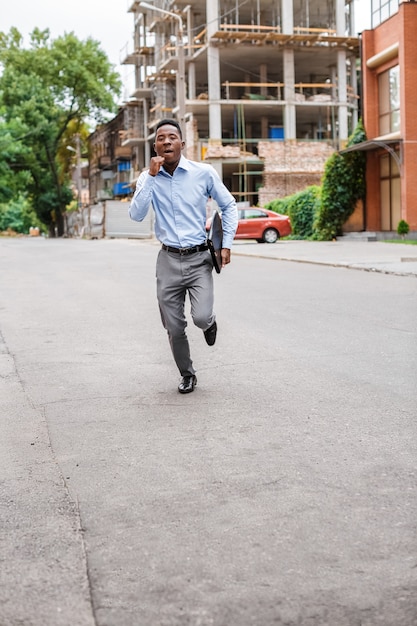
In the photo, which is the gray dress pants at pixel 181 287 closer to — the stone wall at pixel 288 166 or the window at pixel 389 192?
the window at pixel 389 192

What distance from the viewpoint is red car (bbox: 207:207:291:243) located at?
3544 cm

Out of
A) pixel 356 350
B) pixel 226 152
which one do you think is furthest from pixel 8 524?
Answer: pixel 226 152

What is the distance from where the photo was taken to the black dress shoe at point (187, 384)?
6.43 metres

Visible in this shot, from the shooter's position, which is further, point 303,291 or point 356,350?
point 303,291

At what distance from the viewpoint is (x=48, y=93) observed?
6944 cm

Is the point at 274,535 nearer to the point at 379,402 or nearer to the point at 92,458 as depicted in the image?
the point at 92,458

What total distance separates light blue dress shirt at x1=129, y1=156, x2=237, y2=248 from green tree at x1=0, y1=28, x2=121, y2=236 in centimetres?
6156

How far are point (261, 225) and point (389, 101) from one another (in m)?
6.99

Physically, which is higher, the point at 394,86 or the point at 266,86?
the point at 266,86

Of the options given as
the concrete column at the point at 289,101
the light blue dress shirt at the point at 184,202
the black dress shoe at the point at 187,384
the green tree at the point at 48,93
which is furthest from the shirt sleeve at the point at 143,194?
the green tree at the point at 48,93

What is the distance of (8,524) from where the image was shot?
145 inches

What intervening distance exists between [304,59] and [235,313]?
49.2 metres

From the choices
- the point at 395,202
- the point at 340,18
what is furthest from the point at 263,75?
the point at 395,202

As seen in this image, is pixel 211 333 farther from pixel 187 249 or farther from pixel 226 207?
pixel 226 207
